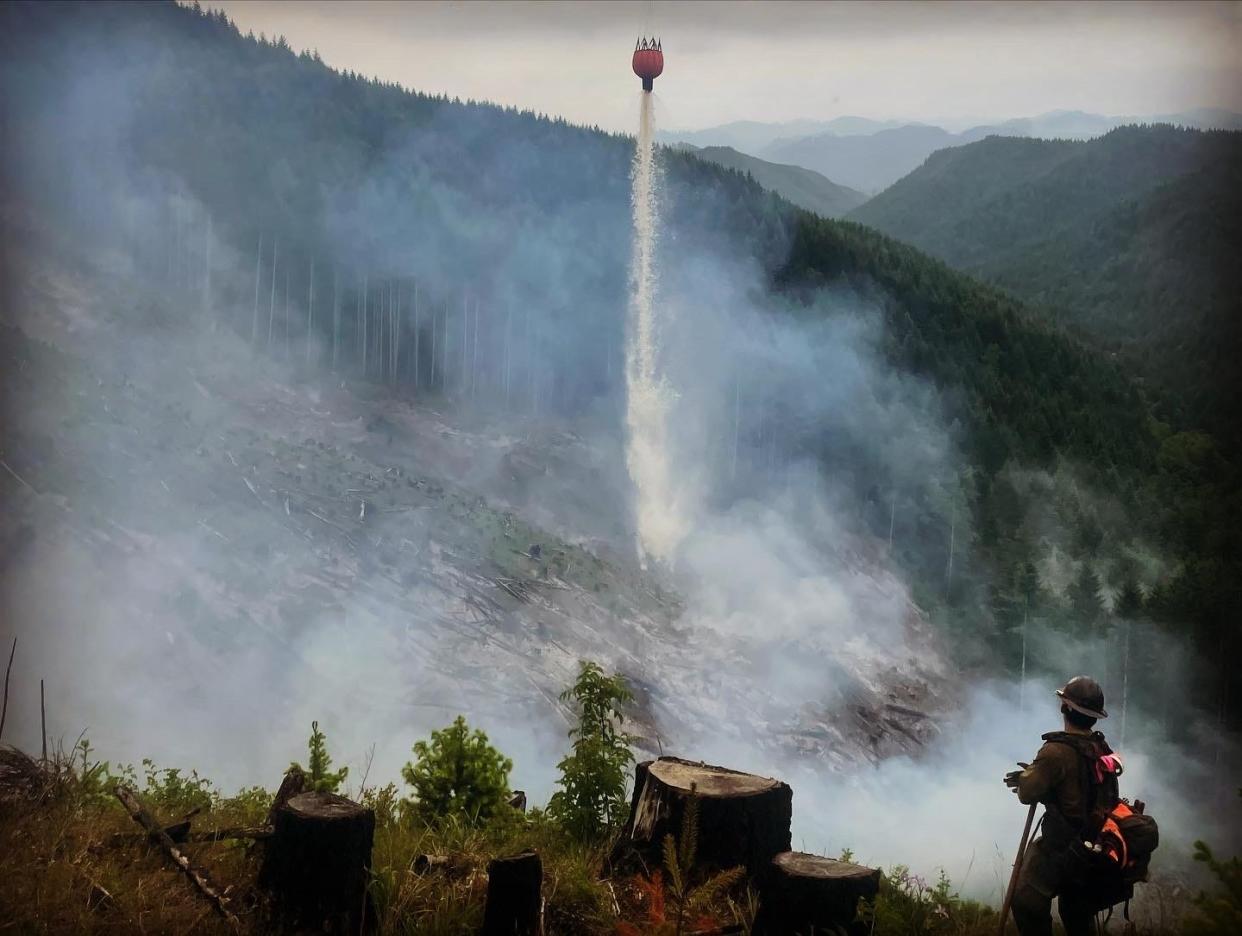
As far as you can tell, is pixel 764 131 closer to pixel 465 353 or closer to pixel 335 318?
pixel 465 353

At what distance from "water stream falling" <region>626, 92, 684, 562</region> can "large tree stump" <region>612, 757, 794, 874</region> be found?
271 cm

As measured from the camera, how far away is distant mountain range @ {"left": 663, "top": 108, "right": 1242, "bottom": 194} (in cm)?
649

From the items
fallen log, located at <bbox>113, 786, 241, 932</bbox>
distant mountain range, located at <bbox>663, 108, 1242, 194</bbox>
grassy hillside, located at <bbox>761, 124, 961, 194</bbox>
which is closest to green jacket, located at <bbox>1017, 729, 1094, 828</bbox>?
fallen log, located at <bbox>113, 786, 241, 932</bbox>

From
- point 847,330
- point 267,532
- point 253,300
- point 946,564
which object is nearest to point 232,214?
point 253,300

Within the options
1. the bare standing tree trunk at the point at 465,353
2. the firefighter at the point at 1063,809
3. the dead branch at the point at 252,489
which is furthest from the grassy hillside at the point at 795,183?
the firefighter at the point at 1063,809

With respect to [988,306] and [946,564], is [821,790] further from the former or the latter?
[988,306]

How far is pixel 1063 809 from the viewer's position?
11.6 feet

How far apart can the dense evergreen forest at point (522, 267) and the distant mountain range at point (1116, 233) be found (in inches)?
6.2

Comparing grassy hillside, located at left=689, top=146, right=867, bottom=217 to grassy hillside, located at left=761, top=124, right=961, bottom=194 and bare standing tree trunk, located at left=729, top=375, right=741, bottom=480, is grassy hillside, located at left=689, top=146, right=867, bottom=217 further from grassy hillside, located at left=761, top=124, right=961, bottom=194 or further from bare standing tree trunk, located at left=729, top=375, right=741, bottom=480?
bare standing tree trunk, located at left=729, top=375, right=741, bottom=480

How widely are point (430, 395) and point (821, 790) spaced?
330 cm

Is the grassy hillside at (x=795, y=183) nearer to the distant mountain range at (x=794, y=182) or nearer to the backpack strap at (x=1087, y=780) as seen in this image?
the distant mountain range at (x=794, y=182)

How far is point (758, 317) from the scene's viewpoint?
7.17 metres

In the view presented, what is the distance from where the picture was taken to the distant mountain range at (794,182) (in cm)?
685

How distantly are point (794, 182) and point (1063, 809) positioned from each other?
15.7 feet
